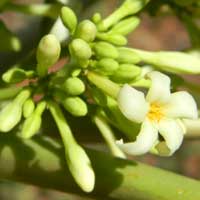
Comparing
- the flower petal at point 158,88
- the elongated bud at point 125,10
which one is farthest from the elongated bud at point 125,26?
the flower petal at point 158,88

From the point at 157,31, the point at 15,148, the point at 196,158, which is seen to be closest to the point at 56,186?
the point at 15,148

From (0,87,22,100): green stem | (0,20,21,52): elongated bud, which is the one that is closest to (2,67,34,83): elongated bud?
(0,87,22,100): green stem

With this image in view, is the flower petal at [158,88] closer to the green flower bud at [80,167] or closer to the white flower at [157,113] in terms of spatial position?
the white flower at [157,113]

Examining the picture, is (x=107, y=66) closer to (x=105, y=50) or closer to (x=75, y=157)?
(x=105, y=50)

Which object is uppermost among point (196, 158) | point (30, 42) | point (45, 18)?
point (45, 18)

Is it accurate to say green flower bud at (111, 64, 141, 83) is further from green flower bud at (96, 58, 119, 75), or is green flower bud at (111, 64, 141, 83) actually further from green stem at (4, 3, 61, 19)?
green stem at (4, 3, 61, 19)

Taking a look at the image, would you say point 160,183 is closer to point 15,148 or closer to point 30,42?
point 15,148
